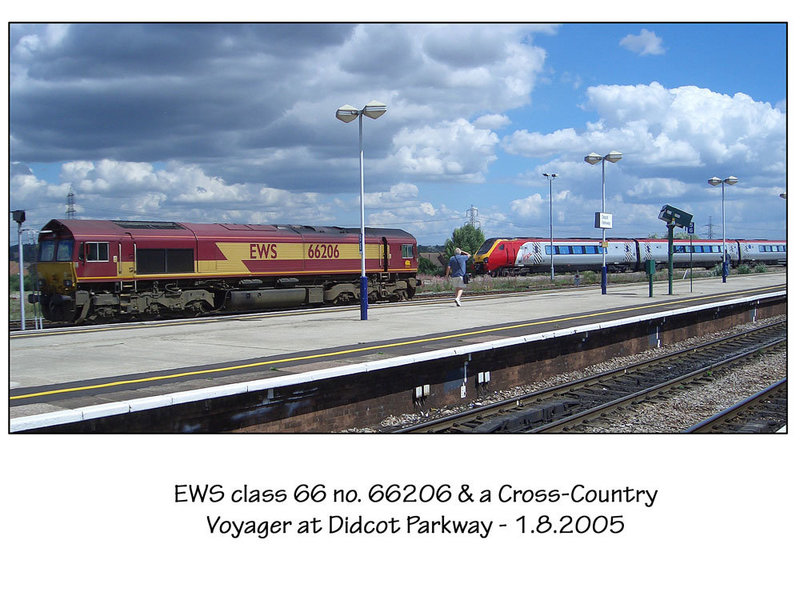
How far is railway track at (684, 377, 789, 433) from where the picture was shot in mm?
10391

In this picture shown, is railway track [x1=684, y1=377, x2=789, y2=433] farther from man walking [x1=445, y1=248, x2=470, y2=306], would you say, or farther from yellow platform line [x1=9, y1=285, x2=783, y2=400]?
man walking [x1=445, y1=248, x2=470, y2=306]

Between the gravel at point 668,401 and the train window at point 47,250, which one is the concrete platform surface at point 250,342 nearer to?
the gravel at point 668,401

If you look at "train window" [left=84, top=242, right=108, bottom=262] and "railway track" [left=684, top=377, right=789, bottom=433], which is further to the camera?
"train window" [left=84, top=242, right=108, bottom=262]

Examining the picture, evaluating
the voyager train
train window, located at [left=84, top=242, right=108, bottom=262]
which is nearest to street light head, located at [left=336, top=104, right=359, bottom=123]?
train window, located at [left=84, top=242, right=108, bottom=262]

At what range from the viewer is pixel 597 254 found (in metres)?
55.9

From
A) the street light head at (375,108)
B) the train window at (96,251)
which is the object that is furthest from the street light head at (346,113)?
the train window at (96,251)

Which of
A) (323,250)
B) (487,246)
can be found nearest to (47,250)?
(323,250)

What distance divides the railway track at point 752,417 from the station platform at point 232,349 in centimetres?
365

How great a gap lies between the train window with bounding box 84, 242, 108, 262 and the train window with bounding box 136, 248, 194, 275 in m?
0.92

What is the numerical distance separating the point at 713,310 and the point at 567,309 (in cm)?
547

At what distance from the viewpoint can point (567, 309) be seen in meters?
20.6

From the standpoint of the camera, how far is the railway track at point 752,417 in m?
10.4

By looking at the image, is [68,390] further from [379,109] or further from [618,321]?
[618,321]
